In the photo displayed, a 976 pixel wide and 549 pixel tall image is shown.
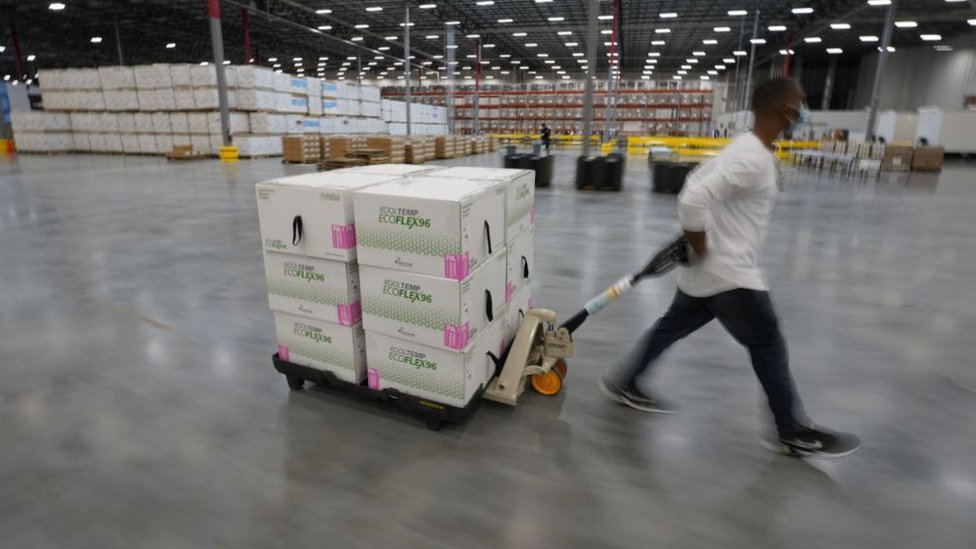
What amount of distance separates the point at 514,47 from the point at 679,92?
12368 mm

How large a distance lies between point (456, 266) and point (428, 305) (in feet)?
0.88

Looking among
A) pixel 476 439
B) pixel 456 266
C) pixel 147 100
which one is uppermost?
pixel 147 100

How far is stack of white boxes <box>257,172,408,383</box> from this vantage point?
2621 mm

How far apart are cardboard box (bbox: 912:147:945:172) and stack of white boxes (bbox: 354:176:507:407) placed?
70.2 ft

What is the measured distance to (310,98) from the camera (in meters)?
22.0

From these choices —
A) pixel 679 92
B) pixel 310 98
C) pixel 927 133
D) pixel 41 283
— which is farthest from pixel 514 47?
pixel 41 283

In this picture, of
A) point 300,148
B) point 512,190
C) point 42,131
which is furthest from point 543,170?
point 42,131

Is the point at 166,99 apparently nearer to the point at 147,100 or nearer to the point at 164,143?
the point at 147,100

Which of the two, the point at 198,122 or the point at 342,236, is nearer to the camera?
the point at 342,236

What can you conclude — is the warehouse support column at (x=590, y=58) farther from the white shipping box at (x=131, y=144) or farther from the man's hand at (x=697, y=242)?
the white shipping box at (x=131, y=144)

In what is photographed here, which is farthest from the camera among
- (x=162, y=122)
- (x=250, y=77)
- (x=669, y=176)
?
(x=162, y=122)

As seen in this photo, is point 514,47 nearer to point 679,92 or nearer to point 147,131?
point 679,92

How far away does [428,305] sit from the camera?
2516 millimetres

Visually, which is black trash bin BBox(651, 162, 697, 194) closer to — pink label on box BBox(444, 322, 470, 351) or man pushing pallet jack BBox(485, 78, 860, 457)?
man pushing pallet jack BBox(485, 78, 860, 457)
